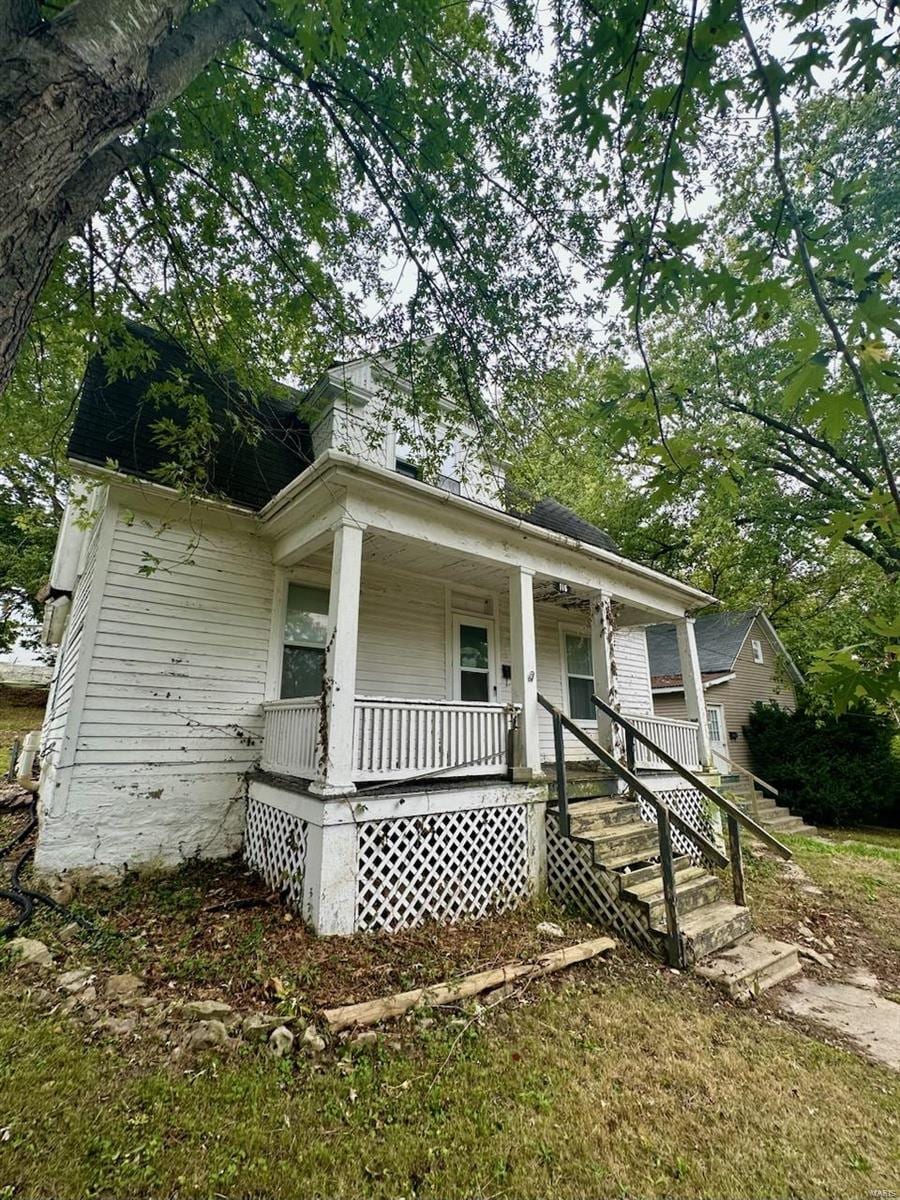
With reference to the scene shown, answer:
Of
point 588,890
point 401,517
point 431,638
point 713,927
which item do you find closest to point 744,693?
point 431,638

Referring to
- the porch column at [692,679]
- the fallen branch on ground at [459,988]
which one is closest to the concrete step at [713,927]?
the fallen branch on ground at [459,988]

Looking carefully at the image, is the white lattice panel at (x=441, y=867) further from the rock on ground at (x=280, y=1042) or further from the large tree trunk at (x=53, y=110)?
the large tree trunk at (x=53, y=110)

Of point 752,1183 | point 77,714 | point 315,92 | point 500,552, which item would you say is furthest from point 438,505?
point 752,1183

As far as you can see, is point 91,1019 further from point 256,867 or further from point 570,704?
point 570,704

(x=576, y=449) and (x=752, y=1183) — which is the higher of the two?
(x=576, y=449)

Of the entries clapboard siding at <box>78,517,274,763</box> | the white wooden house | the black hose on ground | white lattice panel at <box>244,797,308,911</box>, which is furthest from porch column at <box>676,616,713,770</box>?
the black hose on ground

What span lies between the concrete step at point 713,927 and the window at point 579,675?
4648 mm

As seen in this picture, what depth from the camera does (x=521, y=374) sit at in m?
4.52

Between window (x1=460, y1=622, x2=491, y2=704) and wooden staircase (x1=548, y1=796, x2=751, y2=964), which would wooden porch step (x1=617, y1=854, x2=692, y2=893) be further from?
window (x1=460, y1=622, x2=491, y2=704)

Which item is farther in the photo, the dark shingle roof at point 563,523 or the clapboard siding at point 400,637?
the dark shingle roof at point 563,523

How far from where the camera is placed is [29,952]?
12.6ft

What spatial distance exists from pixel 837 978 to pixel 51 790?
7.91 metres

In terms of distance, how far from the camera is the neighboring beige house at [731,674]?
1730cm

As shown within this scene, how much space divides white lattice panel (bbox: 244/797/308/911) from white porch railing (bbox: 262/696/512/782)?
1.47 ft
